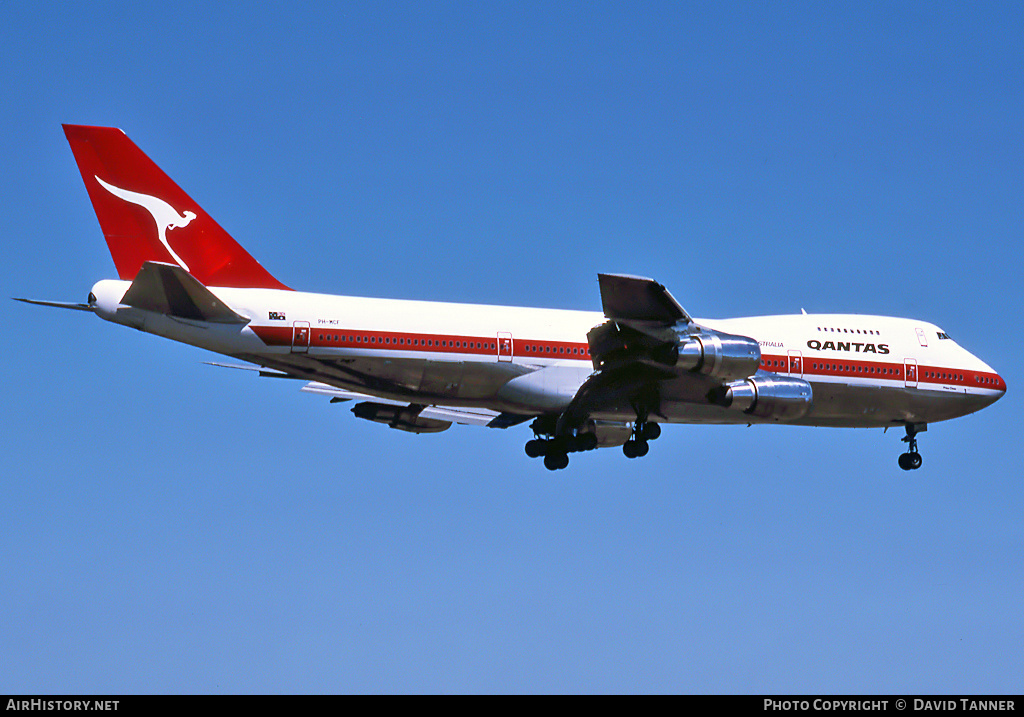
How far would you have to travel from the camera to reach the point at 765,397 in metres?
29.8

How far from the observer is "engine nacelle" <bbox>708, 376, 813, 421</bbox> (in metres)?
29.8

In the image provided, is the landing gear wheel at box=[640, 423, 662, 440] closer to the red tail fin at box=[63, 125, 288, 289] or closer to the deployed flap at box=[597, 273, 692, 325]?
the deployed flap at box=[597, 273, 692, 325]

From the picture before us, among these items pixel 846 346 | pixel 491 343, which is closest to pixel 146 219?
pixel 491 343

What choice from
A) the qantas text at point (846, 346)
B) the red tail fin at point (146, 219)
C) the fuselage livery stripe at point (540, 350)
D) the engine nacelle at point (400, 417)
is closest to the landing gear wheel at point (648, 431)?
the fuselage livery stripe at point (540, 350)

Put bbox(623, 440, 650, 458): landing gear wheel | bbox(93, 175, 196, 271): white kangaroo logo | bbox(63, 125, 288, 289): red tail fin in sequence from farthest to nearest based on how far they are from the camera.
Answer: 1. bbox(623, 440, 650, 458): landing gear wheel
2. bbox(93, 175, 196, 271): white kangaroo logo
3. bbox(63, 125, 288, 289): red tail fin

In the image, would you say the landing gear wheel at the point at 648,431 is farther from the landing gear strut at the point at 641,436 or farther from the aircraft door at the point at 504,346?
the aircraft door at the point at 504,346

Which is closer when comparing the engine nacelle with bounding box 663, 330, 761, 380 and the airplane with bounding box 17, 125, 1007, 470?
the airplane with bounding box 17, 125, 1007, 470

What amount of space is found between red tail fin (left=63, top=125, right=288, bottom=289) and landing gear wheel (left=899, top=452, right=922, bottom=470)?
17541 millimetres

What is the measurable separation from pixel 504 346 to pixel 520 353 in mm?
457

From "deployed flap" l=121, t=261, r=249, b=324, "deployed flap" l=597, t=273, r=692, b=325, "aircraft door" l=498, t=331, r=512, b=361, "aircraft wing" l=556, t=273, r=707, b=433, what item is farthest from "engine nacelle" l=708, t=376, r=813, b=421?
"deployed flap" l=121, t=261, r=249, b=324

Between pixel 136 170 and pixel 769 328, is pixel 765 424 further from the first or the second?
pixel 136 170

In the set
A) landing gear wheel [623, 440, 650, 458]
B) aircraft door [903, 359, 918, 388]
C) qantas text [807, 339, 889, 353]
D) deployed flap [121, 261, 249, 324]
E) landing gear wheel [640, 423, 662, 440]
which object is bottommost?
landing gear wheel [623, 440, 650, 458]

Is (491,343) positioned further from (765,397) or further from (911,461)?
(911,461)
